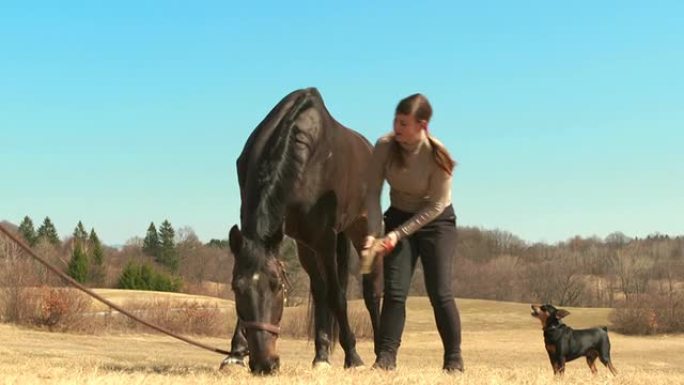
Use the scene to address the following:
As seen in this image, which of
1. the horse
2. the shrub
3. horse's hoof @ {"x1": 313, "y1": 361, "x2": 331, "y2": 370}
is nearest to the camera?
the horse

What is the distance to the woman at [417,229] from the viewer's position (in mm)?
6605

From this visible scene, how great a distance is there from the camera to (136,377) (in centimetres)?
560

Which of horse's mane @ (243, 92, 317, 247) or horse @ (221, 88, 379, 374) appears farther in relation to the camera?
horse's mane @ (243, 92, 317, 247)

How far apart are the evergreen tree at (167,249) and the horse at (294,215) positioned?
404 feet

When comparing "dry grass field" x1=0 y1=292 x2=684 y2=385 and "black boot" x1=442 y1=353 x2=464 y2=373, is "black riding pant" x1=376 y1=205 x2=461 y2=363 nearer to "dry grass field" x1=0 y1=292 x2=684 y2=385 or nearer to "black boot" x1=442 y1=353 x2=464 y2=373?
"black boot" x1=442 y1=353 x2=464 y2=373

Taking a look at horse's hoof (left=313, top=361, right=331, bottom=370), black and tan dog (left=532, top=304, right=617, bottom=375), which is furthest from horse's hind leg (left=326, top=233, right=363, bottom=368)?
black and tan dog (left=532, top=304, right=617, bottom=375)

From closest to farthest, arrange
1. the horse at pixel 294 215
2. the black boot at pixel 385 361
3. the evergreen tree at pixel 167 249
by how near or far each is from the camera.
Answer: the horse at pixel 294 215
the black boot at pixel 385 361
the evergreen tree at pixel 167 249

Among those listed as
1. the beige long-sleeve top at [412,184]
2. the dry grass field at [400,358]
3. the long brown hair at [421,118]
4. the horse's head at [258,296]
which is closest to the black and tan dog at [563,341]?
the dry grass field at [400,358]

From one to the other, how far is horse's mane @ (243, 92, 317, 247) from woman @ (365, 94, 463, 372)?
2.29 ft

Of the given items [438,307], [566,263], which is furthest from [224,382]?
[566,263]

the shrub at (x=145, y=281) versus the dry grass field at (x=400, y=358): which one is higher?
the shrub at (x=145, y=281)

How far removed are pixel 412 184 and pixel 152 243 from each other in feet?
432

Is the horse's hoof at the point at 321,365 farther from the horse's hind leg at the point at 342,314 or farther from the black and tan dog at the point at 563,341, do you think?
the black and tan dog at the point at 563,341

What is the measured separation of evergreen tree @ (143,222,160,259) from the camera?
133 metres
